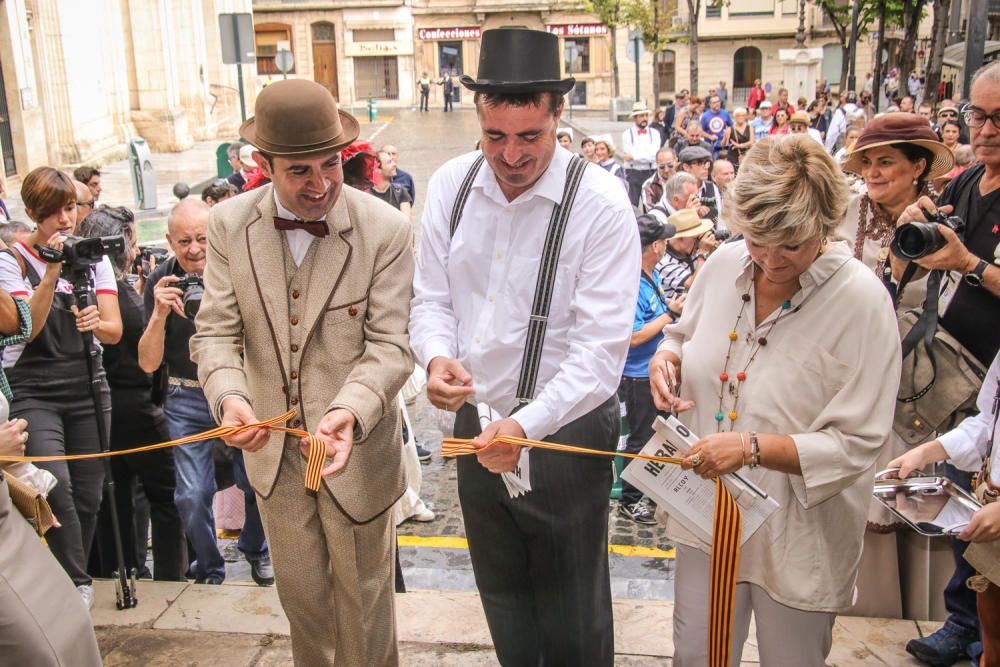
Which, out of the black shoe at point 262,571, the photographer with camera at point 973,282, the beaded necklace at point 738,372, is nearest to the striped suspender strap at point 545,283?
the beaded necklace at point 738,372

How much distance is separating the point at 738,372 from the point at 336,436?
122cm

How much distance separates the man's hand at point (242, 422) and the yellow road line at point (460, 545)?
9.12 ft

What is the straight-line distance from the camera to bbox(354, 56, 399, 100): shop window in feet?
184

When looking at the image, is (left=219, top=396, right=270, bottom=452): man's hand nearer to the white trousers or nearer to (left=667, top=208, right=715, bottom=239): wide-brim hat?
the white trousers

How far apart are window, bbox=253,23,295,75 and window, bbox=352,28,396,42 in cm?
390

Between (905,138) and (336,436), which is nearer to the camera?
(336,436)

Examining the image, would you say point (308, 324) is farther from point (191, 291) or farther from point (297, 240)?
point (191, 291)

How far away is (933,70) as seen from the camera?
60.0 feet

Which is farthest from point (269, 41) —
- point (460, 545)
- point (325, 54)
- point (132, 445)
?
point (132, 445)

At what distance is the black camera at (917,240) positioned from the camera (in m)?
3.20

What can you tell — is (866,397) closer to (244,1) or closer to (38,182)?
(38,182)

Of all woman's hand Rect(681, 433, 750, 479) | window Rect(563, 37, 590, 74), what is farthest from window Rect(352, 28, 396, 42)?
woman's hand Rect(681, 433, 750, 479)

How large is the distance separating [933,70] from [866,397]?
1774 cm

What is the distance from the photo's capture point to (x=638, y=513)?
622 centimetres
